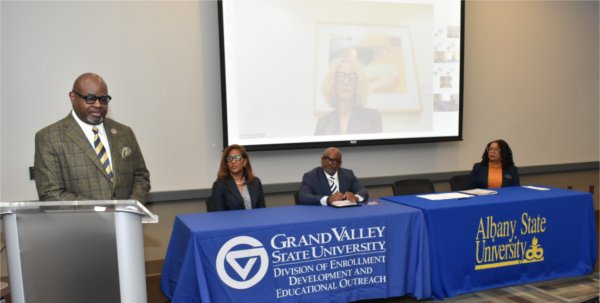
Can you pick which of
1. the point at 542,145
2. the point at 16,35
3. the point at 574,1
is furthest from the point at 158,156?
the point at 574,1

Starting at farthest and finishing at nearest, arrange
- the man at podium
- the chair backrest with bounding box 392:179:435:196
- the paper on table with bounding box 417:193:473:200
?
the chair backrest with bounding box 392:179:435:196, the paper on table with bounding box 417:193:473:200, the man at podium

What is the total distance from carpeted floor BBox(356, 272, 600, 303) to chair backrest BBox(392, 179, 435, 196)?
113 centimetres

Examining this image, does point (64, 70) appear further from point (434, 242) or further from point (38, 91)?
point (434, 242)

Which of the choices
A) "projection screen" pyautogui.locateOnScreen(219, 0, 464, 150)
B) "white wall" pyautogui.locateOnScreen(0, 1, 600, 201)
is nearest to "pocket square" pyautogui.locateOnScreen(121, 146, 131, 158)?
"white wall" pyautogui.locateOnScreen(0, 1, 600, 201)

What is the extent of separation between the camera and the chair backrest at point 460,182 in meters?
4.79

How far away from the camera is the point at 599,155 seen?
20.6ft

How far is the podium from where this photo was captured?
1409 mm

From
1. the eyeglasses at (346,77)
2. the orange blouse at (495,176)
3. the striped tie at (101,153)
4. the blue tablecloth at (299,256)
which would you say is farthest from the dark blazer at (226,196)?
the orange blouse at (495,176)

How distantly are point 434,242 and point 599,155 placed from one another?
400 centimetres

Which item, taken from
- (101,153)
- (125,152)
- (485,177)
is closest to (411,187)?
(485,177)

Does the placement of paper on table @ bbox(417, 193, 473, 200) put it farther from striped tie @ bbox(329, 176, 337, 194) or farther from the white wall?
the white wall

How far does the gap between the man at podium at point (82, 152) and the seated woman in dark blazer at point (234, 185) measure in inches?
34.7

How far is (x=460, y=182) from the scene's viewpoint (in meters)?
4.84

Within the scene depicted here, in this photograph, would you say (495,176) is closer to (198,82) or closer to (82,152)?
(198,82)
